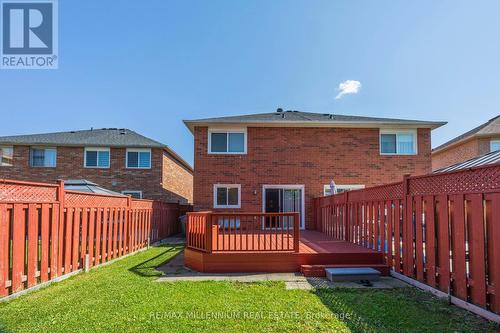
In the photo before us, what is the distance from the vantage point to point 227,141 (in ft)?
45.4

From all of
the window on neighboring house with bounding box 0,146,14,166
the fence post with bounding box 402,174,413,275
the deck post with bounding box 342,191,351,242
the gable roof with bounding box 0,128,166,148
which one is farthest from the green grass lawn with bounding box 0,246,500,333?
the window on neighboring house with bounding box 0,146,14,166

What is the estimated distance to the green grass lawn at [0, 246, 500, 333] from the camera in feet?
11.9

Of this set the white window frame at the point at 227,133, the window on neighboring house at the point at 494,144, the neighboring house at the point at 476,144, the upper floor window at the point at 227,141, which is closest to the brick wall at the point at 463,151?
the neighboring house at the point at 476,144

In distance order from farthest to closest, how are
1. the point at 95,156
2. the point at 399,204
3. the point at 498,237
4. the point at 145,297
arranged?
the point at 95,156
the point at 399,204
the point at 145,297
the point at 498,237

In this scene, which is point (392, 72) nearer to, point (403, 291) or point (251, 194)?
point (251, 194)

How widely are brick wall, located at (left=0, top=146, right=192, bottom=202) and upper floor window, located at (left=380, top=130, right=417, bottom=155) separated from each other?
12627 millimetres

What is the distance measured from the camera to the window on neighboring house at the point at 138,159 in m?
18.0

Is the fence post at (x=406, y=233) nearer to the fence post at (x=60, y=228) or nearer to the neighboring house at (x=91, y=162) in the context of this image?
the fence post at (x=60, y=228)

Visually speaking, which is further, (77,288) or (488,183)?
(77,288)

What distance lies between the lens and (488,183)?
3.92 meters

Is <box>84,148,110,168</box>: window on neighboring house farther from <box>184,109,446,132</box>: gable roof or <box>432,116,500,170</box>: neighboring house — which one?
<box>432,116,500,170</box>: neighboring house

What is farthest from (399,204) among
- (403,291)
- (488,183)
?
(488,183)

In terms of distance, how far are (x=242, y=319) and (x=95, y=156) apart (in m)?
17.1

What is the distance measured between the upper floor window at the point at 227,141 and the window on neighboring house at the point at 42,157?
10.9 meters
